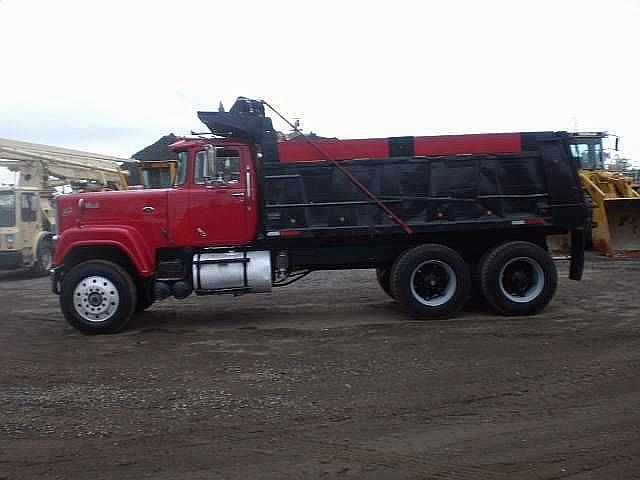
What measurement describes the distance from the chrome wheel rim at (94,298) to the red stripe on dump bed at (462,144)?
484 cm

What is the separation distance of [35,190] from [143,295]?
32.6 feet

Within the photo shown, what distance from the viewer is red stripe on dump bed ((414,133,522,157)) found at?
10.1 meters

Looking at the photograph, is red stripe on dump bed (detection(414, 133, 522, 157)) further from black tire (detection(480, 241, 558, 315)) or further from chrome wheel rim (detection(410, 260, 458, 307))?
chrome wheel rim (detection(410, 260, 458, 307))

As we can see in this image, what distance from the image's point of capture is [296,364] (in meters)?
7.71

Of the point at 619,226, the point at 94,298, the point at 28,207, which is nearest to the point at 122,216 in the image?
the point at 94,298

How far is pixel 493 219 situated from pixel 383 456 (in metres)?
5.96

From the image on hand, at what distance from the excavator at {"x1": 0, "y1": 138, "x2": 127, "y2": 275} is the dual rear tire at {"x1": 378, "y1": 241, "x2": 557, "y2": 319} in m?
10.00

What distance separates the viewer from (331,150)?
1005cm

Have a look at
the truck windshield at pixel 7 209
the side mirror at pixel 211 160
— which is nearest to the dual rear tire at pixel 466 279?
the side mirror at pixel 211 160

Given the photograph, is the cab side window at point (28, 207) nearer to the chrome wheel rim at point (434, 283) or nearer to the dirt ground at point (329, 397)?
the dirt ground at point (329, 397)

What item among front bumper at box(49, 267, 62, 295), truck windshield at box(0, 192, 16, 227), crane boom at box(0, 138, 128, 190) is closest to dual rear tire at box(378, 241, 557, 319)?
front bumper at box(49, 267, 62, 295)

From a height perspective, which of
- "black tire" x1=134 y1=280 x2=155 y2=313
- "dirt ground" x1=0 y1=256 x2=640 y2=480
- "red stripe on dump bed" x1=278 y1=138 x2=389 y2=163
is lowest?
"dirt ground" x1=0 y1=256 x2=640 y2=480

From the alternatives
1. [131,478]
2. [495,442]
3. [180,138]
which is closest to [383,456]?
[495,442]

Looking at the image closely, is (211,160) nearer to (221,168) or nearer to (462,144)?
(221,168)
